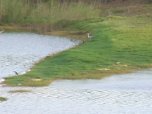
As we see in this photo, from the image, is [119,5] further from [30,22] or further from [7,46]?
[7,46]

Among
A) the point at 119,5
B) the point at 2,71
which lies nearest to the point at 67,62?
the point at 2,71

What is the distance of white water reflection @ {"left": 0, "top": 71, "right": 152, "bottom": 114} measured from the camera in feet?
42.0

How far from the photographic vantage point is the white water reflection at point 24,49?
19.5 m

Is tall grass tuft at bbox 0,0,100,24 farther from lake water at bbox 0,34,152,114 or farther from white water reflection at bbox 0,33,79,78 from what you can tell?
lake water at bbox 0,34,152,114

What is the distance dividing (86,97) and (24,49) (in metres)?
11.1

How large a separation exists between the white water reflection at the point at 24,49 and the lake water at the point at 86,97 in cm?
252

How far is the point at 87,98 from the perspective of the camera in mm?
14062

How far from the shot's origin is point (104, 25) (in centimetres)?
3130

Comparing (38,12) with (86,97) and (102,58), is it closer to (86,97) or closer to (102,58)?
(102,58)

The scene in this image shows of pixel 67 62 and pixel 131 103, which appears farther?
pixel 67 62

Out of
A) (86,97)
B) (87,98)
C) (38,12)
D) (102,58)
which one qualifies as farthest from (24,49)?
(38,12)

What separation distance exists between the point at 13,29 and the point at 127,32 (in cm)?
1021

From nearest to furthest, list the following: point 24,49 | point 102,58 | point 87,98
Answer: point 87,98 → point 102,58 → point 24,49

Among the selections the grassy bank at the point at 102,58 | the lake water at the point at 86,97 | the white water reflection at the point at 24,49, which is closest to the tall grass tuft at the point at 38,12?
the white water reflection at the point at 24,49
